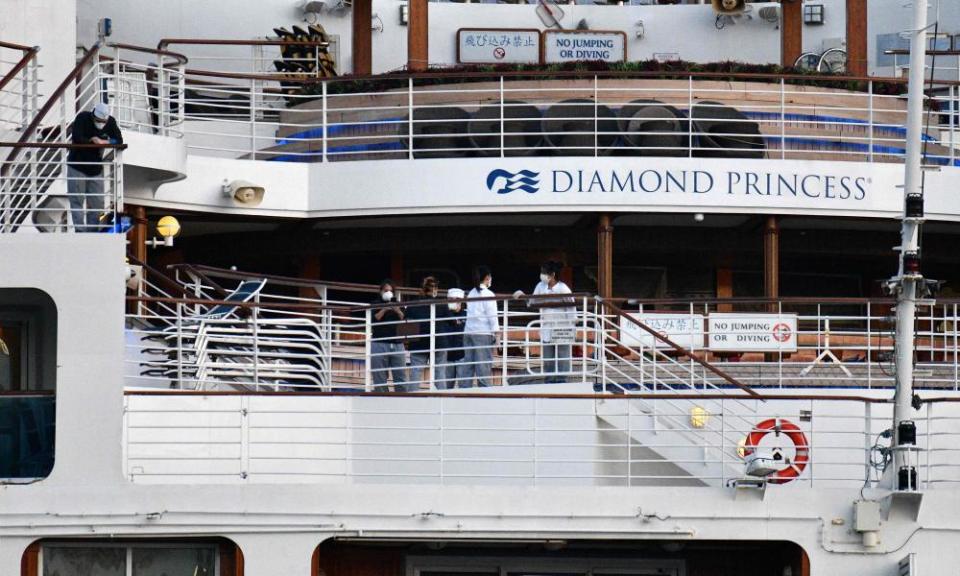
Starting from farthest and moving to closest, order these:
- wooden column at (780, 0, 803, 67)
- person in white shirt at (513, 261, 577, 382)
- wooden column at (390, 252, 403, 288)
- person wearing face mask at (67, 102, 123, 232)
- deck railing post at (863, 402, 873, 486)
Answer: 1. wooden column at (780, 0, 803, 67)
2. wooden column at (390, 252, 403, 288)
3. person wearing face mask at (67, 102, 123, 232)
4. person in white shirt at (513, 261, 577, 382)
5. deck railing post at (863, 402, 873, 486)

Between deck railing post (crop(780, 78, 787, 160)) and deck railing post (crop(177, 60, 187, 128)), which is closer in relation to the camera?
deck railing post (crop(177, 60, 187, 128))

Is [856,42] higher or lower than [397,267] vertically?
higher

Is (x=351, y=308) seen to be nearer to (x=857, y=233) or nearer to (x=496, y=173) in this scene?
(x=496, y=173)

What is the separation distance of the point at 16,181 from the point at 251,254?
18.3 feet

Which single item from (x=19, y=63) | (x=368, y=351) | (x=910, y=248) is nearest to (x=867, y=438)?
(x=910, y=248)

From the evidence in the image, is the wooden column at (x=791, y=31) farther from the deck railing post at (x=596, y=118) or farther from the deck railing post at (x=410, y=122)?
the deck railing post at (x=410, y=122)

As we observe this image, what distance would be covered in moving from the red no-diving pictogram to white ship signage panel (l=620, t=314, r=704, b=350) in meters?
0.77

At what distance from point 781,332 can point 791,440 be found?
120 inches

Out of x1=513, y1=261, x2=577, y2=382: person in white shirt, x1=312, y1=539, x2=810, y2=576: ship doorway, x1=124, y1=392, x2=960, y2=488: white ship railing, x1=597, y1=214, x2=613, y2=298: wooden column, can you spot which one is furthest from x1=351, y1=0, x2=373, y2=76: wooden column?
x1=312, y1=539, x2=810, y2=576: ship doorway

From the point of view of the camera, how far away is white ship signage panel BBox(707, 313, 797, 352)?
2297 cm

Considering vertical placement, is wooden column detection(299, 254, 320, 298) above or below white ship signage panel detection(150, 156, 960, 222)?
below

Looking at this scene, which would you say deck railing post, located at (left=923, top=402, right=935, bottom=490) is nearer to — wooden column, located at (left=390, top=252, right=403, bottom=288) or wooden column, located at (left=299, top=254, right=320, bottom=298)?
wooden column, located at (left=390, top=252, right=403, bottom=288)

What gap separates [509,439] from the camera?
20.6m

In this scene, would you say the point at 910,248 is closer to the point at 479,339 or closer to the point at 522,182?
the point at 479,339
